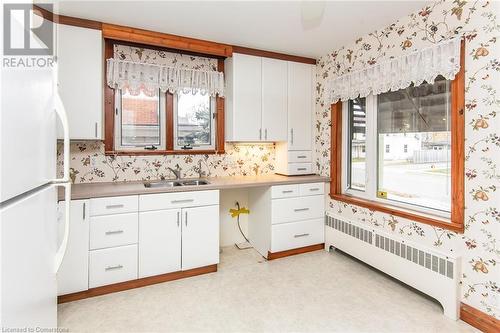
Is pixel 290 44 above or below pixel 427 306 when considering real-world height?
above

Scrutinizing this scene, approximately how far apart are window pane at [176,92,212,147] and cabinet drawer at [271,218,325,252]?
1.31 m

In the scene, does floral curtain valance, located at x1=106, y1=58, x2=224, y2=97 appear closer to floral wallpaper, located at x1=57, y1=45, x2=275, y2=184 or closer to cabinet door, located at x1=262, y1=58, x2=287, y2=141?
floral wallpaper, located at x1=57, y1=45, x2=275, y2=184

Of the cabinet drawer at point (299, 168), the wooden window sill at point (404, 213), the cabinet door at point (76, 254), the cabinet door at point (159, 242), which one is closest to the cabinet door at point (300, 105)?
the cabinet drawer at point (299, 168)

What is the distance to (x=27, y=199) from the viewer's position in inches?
35.4

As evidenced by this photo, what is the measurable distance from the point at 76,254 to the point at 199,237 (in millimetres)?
993

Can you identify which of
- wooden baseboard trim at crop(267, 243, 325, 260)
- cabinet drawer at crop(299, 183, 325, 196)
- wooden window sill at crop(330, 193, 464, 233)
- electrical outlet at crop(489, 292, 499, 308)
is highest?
cabinet drawer at crop(299, 183, 325, 196)

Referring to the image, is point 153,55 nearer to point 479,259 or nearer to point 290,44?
point 290,44

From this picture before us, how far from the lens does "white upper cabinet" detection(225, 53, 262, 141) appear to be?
3066 mm

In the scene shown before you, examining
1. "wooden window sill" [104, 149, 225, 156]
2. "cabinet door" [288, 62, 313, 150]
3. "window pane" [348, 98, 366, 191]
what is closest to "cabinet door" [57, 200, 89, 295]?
"wooden window sill" [104, 149, 225, 156]

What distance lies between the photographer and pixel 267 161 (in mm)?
3627

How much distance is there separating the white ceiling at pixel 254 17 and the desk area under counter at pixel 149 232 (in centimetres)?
149

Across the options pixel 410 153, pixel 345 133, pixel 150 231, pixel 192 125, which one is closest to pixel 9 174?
pixel 150 231

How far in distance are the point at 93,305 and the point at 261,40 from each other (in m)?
2.86

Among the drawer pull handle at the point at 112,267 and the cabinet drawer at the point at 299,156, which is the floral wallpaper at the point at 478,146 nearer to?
the cabinet drawer at the point at 299,156
